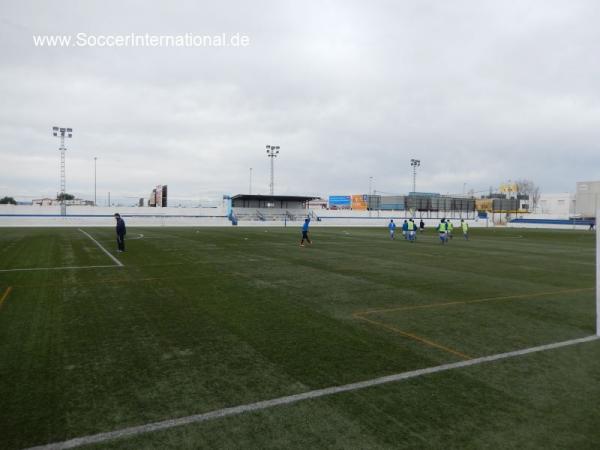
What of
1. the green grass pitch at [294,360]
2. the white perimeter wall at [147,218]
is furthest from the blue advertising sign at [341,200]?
the green grass pitch at [294,360]

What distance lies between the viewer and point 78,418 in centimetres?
427

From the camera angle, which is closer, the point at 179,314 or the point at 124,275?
the point at 179,314

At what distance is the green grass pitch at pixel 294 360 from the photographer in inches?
162

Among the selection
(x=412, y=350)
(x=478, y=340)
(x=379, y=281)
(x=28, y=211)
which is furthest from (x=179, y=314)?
(x=28, y=211)

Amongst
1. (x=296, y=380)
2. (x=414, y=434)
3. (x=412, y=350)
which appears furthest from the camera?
(x=412, y=350)

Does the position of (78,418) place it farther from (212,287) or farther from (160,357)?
(212,287)

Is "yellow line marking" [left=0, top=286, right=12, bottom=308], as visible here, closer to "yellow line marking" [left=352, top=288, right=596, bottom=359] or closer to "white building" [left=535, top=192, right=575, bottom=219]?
"yellow line marking" [left=352, top=288, right=596, bottom=359]

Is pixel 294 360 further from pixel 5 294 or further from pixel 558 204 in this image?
pixel 558 204

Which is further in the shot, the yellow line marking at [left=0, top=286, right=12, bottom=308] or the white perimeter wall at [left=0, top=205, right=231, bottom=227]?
the white perimeter wall at [left=0, top=205, right=231, bottom=227]

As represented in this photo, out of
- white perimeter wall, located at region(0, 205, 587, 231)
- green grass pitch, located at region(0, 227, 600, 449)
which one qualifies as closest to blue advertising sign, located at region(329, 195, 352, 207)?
white perimeter wall, located at region(0, 205, 587, 231)

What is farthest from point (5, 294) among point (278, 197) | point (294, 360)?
point (278, 197)

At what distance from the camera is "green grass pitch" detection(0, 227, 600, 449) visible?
13.5ft

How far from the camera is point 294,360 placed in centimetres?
598

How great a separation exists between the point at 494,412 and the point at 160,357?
14.6 feet
